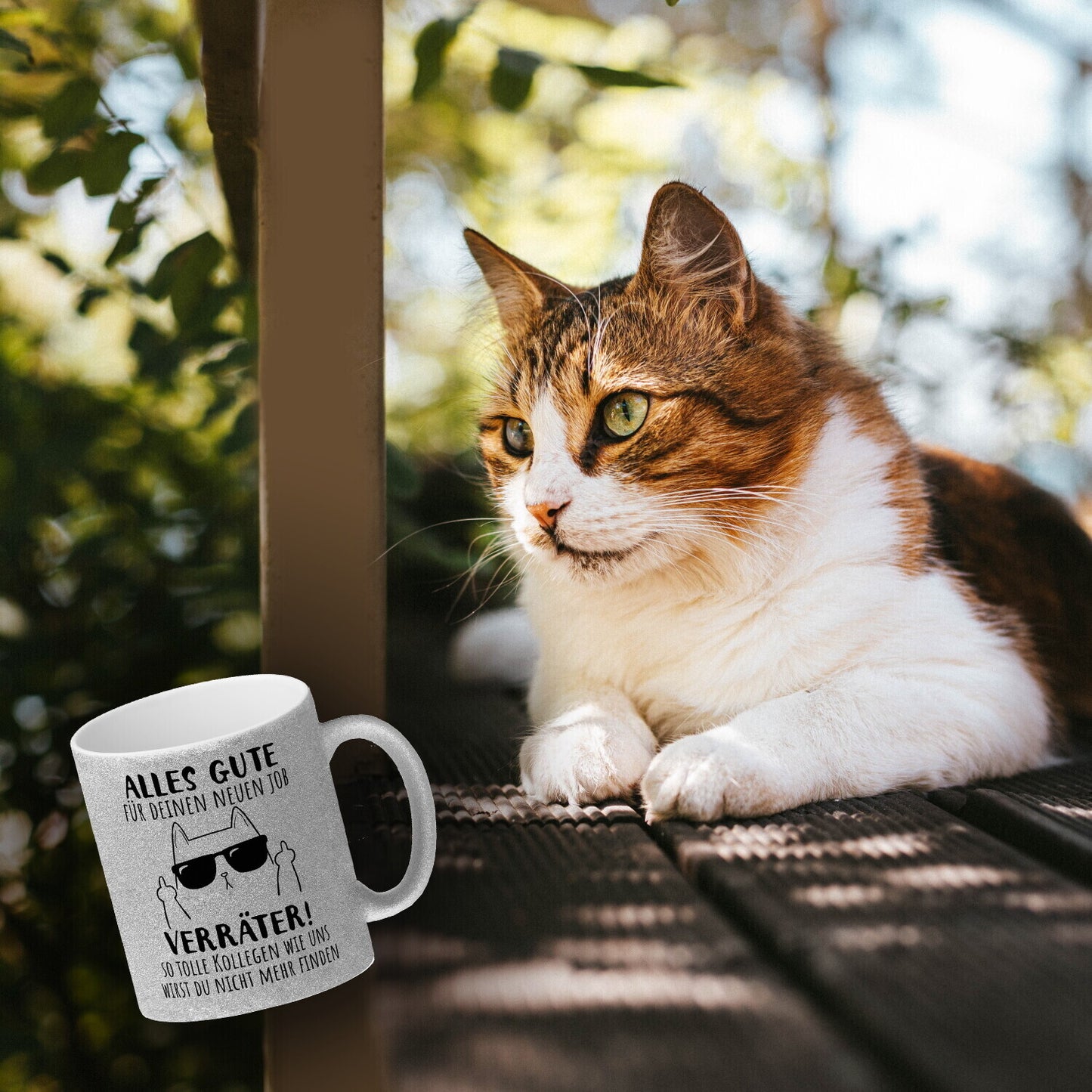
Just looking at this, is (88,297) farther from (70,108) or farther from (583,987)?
(583,987)

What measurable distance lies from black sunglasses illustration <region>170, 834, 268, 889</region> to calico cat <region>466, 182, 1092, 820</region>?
11.8 inches

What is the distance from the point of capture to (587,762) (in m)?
0.86

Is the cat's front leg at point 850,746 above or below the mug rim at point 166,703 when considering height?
below

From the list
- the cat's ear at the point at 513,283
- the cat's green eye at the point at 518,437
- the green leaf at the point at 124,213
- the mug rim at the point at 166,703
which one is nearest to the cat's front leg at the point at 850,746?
the mug rim at the point at 166,703

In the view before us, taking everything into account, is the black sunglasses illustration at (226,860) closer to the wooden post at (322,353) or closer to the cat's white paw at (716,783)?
the wooden post at (322,353)

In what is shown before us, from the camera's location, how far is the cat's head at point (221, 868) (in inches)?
25.2

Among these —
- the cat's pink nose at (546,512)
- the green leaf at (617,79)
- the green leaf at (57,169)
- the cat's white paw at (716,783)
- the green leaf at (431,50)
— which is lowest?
the cat's white paw at (716,783)

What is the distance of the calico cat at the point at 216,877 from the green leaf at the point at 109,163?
86cm

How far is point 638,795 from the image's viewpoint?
2.84 ft

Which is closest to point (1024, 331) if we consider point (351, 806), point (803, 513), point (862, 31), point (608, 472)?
point (862, 31)

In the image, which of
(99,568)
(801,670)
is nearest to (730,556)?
(801,670)

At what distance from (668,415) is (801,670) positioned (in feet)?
1.02

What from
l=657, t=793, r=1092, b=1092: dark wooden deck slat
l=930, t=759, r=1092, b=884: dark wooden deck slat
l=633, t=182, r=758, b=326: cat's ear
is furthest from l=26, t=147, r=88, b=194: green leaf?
l=930, t=759, r=1092, b=884: dark wooden deck slat

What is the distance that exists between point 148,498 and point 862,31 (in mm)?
2514
